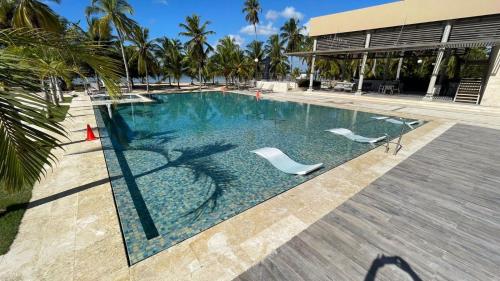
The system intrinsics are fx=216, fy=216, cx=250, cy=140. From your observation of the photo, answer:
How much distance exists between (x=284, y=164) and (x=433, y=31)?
17.5 meters

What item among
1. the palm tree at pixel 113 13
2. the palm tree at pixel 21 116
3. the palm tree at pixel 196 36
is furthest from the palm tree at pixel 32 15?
the palm tree at pixel 196 36

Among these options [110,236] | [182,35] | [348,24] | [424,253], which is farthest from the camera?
[182,35]

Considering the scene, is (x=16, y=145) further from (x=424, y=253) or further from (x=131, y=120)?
(x=131, y=120)

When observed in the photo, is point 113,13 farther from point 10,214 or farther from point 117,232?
point 117,232

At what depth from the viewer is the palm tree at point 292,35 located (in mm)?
32500

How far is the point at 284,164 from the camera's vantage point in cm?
621

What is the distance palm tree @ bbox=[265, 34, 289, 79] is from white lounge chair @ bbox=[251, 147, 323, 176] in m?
29.9

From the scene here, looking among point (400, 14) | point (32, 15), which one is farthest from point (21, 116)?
point (400, 14)

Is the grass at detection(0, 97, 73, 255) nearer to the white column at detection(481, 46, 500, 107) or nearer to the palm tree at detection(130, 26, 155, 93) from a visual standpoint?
the palm tree at detection(130, 26, 155, 93)

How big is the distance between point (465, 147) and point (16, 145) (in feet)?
34.1

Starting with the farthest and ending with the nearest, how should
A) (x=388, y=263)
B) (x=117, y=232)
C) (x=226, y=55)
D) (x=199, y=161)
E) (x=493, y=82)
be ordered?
(x=226, y=55) → (x=493, y=82) → (x=199, y=161) → (x=117, y=232) → (x=388, y=263)

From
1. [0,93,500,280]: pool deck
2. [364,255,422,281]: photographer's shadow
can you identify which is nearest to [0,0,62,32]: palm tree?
[0,93,500,280]: pool deck

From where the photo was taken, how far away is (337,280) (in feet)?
8.07

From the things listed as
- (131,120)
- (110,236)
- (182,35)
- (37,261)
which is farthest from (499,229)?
(182,35)
